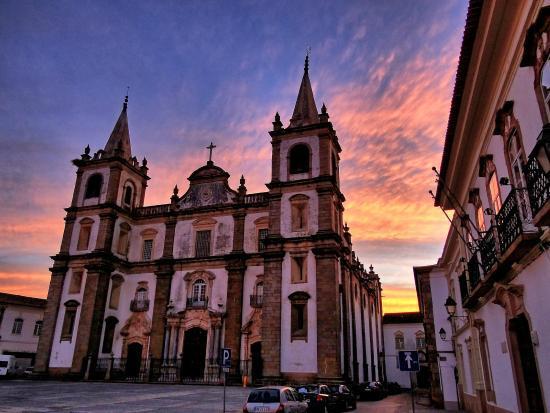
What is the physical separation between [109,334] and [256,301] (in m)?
12.4

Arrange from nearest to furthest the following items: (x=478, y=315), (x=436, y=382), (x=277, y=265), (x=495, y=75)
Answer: (x=495, y=75) → (x=478, y=315) → (x=436, y=382) → (x=277, y=265)

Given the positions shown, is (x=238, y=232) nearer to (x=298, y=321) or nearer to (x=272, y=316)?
(x=272, y=316)

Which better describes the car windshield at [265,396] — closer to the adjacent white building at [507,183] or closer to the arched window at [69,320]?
the adjacent white building at [507,183]

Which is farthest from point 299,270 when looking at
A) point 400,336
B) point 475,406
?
point 400,336

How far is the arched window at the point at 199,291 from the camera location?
35.1 metres

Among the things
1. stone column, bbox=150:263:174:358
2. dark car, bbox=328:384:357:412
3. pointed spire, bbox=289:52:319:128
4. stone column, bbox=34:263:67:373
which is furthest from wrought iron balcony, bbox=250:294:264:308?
stone column, bbox=34:263:67:373

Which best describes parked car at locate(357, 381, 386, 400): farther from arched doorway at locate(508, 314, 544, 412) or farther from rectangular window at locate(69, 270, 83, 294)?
rectangular window at locate(69, 270, 83, 294)

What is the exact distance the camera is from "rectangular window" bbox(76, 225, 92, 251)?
37.4 meters

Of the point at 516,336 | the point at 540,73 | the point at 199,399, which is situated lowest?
the point at 199,399

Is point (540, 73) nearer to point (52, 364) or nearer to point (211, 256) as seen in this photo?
point (211, 256)

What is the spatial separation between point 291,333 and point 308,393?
397 inches

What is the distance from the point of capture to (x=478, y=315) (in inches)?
583

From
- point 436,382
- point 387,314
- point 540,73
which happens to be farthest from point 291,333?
point 387,314

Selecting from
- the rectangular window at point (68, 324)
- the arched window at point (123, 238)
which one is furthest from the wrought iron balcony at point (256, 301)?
the rectangular window at point (68, 324)
